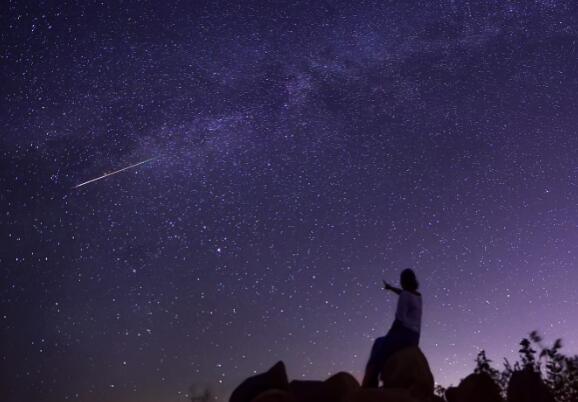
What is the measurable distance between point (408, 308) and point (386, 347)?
61 cm

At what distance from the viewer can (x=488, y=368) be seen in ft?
36.2

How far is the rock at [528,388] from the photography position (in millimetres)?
6848

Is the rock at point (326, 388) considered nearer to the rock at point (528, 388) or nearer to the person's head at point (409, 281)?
the person's head at point (409, 281)

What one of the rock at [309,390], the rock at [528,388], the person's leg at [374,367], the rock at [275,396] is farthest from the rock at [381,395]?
the rock at [528,388]

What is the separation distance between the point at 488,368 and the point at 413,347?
17.3 feet

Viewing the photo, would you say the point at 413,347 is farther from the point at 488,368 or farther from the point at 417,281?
the point at 488,368

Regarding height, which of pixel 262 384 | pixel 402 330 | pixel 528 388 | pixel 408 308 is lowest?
pixel 528 388

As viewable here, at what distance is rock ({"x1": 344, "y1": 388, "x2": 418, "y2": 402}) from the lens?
235 inches

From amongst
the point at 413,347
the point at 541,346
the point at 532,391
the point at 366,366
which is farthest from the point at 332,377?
the point at 541,346

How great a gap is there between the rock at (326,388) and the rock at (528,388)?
7.17 ft

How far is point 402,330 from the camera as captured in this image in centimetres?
695

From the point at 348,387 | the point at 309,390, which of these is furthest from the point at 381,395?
the point at 309,390

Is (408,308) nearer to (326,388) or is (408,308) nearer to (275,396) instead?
(326,388)

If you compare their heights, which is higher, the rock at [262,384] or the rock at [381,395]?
the rock at [262,384]
